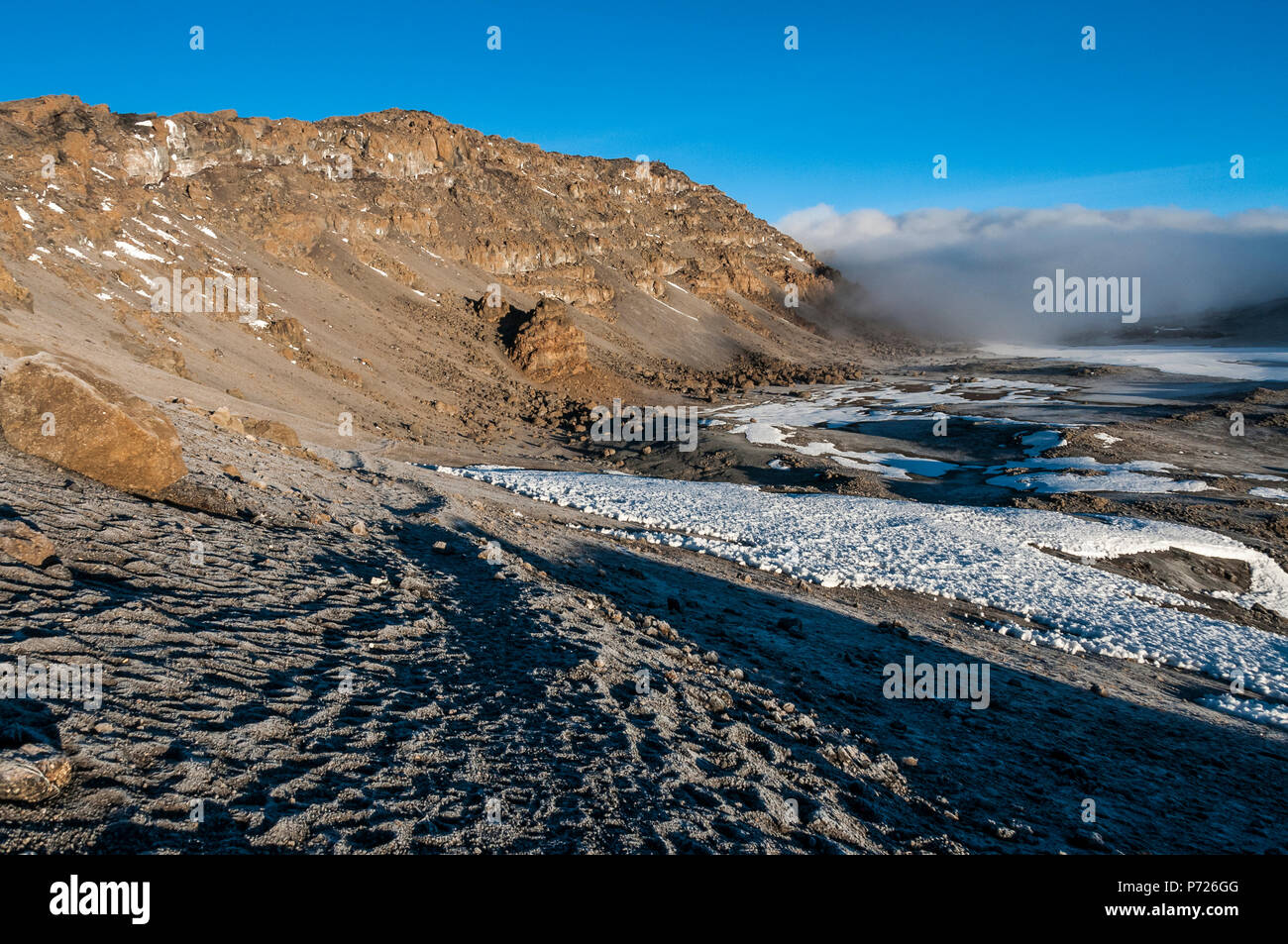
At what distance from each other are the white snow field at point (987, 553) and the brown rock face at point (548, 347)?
30.7 meters

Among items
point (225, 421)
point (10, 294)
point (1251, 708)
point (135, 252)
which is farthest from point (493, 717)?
point (135, 252)

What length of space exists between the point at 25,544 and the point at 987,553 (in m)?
20.9

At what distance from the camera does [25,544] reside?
6582 mm

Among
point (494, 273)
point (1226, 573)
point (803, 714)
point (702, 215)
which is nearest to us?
point (803, 714)

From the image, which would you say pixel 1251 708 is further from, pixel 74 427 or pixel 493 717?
pixel 74 427

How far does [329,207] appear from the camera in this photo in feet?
192

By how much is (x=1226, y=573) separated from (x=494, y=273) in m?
69.8

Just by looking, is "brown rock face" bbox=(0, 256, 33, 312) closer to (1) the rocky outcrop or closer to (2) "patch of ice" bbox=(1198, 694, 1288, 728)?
(1) the rocky outcrop

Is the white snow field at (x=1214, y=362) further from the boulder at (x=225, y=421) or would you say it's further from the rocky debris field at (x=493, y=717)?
the boulder at (x=225, y=421)

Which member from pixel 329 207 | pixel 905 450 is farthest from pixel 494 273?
pixel 905 450

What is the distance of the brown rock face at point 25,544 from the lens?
21.3ft

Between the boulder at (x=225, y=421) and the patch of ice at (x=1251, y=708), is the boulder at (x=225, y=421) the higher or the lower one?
the higher one

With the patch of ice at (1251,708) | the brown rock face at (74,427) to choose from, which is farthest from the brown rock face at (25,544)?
the patch of ice at (1251,708)
